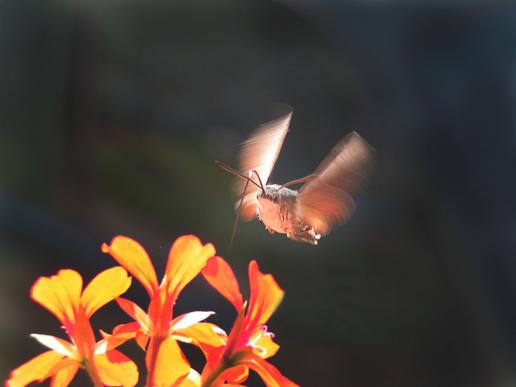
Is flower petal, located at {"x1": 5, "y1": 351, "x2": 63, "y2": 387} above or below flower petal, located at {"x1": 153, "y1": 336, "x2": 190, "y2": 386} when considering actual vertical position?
below

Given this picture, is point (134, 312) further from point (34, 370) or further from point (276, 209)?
point (276, 209)

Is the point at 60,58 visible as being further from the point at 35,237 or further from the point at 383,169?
the point at 383,169

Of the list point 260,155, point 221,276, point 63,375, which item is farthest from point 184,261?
point 260,155

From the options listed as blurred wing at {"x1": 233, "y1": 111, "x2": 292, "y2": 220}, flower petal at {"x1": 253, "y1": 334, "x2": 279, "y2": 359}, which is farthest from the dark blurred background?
flower petal at {"x1": 253, "y1": 334, "x2": 279, "y2": 359}

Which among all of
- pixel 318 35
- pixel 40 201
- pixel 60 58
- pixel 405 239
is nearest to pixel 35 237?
pixel 40 201

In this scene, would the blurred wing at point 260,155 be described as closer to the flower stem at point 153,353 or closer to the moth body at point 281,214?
Answer: the moth body at point 281,214

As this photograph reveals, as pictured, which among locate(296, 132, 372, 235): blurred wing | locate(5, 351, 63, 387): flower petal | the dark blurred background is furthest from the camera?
the dark blurred background

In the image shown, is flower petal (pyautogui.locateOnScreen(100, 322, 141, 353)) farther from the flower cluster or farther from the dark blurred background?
the dark blurred background
